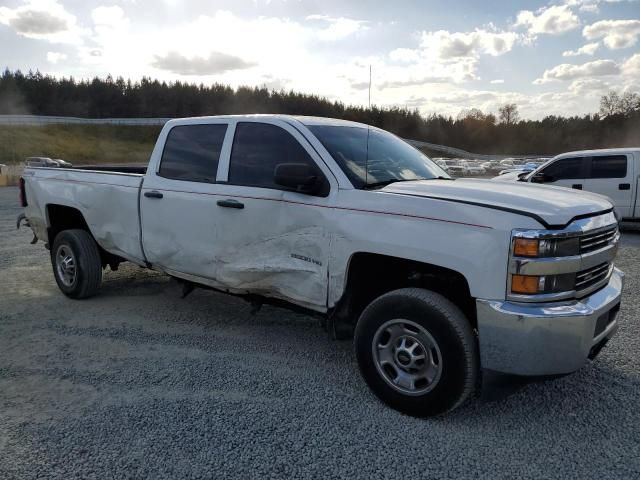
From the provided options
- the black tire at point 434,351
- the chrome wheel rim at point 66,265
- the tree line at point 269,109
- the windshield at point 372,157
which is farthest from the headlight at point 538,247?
the tree line at point 269,109

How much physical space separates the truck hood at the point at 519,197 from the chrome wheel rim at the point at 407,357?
830mm

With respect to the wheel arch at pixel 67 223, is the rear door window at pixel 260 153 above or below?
above

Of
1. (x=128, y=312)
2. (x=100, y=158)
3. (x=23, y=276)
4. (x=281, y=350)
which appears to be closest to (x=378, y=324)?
(x=281, y=350)

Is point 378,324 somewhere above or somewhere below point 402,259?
A: below

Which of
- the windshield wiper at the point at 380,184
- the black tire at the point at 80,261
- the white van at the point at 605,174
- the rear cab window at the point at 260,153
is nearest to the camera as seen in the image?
the windshield wiper at the point at 380,184

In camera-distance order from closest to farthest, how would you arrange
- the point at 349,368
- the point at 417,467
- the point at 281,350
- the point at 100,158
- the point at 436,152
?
the point at 417,467
the point at 349,368
the point at 281,350
the point at 100,158
the point at 436,152

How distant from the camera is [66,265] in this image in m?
5.72

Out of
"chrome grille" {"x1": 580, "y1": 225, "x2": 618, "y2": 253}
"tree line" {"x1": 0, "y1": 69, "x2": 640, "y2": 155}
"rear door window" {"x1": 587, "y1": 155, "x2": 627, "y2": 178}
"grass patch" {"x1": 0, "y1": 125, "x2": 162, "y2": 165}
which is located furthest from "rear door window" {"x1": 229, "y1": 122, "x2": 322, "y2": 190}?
"tree line" {"x1": 0, "y1": 69, "x2": 640, "y2": 155}

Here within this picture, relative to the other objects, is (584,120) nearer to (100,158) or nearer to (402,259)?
(100,158)

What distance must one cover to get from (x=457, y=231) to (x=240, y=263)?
1817 millimetres

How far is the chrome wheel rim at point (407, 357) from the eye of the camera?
10.2ft

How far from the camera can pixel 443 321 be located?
298 cm

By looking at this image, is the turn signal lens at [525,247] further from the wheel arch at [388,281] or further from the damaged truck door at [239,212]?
the damaged truck door at [239,212]

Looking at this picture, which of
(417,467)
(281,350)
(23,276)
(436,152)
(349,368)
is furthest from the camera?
(436,152)
